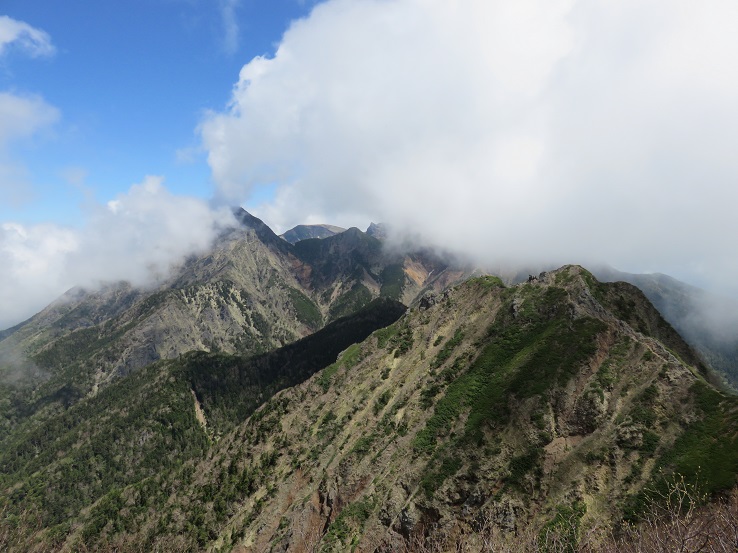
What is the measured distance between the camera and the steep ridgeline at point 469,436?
6531 cm

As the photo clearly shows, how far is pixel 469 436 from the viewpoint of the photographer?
82.3 m

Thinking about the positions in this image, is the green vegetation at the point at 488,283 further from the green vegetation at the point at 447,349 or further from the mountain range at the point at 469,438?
the green vegetation at the point at 447,349

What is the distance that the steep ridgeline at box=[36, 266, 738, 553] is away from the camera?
65.3 meters

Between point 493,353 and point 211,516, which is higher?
point 493,353

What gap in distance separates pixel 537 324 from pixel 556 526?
4666cm

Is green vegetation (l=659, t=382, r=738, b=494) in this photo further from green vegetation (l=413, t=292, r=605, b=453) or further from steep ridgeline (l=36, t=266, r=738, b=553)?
green vegetation (l=413, t=292, r=605, b=453)

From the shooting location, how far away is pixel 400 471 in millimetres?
84312

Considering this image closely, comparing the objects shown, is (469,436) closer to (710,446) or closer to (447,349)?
(447,349)

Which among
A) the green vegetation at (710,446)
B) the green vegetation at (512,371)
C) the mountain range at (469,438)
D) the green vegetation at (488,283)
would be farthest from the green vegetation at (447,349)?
the green vegetation at (710,446)

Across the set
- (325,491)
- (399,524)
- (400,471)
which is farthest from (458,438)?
(325,491)

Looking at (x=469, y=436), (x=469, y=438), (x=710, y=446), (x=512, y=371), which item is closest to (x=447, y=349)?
(x=512, y=371)

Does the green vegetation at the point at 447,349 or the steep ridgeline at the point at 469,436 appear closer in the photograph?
the steep ridgeline at the point at 469,436

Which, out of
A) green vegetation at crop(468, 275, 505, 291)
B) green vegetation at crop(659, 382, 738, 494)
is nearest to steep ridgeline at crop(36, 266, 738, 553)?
green vegetation at crop(659, 382, 738, 494)

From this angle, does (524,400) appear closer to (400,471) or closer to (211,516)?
(400,471)
